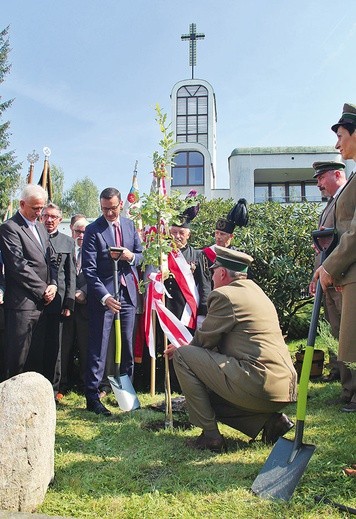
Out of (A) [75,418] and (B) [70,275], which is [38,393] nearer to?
(A) [75,418]

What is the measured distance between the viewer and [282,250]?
8133 millimetres

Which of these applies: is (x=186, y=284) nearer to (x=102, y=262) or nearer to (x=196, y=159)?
(x=102, y=262)

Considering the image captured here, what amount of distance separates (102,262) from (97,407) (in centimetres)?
147

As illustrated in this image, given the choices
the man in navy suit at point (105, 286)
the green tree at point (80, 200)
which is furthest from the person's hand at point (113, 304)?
the green tree at point (80, 200)

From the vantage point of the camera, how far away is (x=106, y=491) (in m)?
3.00

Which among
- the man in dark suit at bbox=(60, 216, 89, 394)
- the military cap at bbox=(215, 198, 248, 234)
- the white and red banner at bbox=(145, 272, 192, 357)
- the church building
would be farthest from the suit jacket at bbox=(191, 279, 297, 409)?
the church building

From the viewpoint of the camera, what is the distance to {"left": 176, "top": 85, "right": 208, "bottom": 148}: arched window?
32875 mm

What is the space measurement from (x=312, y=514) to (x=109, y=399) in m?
3.15

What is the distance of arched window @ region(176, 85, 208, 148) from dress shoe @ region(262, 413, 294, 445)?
99.8ft

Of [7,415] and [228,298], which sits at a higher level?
[228,298]

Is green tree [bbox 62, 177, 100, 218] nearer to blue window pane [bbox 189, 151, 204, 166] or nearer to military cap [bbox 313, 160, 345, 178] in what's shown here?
blue window pane [bbox 189, 151, 204, 166]

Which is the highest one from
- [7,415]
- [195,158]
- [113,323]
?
[195,158]

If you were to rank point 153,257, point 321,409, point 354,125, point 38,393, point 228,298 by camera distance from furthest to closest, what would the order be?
point 321,409 < point 153,257 < point 228,298 < point 354,125 < point 38,393

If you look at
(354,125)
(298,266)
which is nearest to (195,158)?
(298,266)
